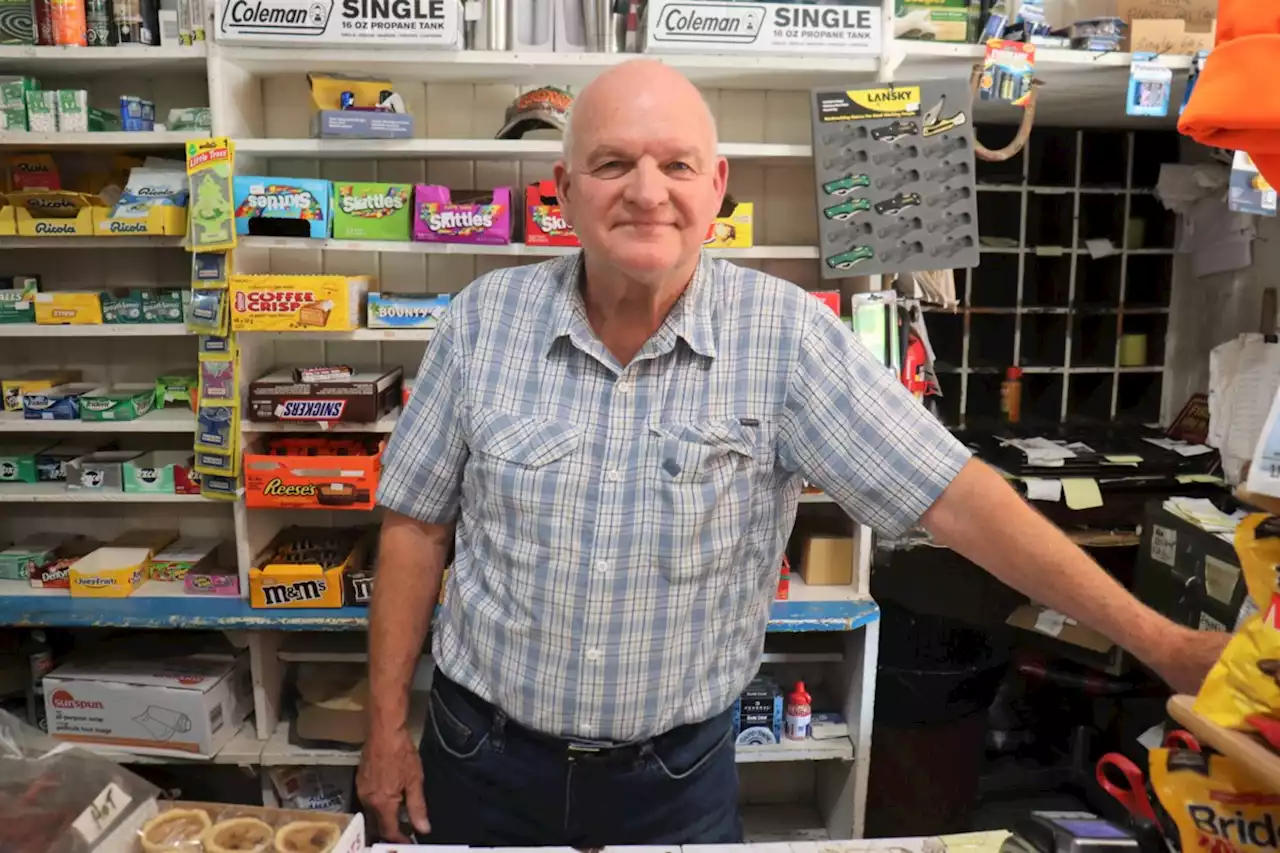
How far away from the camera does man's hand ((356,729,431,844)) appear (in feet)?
4.90

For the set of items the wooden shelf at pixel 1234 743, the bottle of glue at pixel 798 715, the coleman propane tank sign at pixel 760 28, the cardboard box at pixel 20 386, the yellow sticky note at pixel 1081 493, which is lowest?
the bottle of glue at pixel 798 715

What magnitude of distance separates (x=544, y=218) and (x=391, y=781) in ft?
4.33

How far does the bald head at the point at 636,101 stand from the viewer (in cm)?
128

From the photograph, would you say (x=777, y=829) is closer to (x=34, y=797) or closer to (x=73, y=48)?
(x=34, y=797)

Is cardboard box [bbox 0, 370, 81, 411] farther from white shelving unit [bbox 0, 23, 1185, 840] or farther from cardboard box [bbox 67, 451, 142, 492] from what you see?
cardboard box [bbox 67, 451, 142, 492]

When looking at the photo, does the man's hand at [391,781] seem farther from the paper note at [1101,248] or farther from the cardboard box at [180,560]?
the paper note at [1101,248]

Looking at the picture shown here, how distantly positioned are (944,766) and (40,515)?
2.65 metres

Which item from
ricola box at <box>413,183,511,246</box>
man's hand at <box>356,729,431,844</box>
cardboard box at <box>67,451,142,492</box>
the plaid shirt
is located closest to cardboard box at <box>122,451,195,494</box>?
cardboard box at <box>67,451,142,492</box>

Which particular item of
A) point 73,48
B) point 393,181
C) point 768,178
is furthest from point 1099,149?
point 73,48

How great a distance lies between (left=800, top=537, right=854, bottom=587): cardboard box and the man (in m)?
1.07

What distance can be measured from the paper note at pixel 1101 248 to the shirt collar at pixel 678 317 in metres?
2.08

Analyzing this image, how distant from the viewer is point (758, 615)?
4.73ft

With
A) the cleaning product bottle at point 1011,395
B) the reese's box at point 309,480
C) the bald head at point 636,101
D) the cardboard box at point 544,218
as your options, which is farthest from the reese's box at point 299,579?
the cleaning product bottle at point 1011,395

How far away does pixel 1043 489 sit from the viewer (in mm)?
2576
